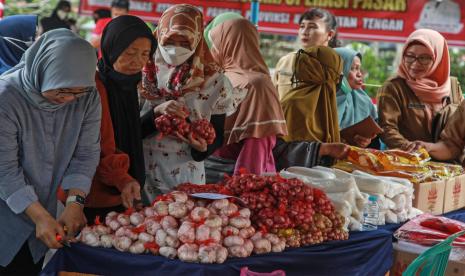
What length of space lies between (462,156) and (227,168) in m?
1.67

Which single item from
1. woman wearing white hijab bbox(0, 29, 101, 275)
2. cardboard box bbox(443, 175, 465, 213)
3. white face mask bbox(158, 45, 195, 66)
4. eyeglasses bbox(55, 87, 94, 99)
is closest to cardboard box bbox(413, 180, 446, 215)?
cardboard box bbox(443, 175, 465, 213)

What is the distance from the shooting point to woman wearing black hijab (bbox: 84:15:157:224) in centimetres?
270

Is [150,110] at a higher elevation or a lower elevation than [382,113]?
higher

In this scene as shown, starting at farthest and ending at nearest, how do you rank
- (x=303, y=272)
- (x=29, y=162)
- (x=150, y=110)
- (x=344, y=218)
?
(x=150, y=110), (x=344, y=218), (x=303, y=272), (x=29, y=162)

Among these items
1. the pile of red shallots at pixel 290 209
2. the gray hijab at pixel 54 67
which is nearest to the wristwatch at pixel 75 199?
the gray hijab at pixel 54 67

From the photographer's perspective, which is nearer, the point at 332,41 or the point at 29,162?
the point at 29,162

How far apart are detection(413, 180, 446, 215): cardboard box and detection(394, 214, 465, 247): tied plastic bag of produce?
0.32 metres

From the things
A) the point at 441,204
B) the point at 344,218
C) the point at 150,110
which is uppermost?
the point at 150,110

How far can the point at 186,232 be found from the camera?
2.36 meters

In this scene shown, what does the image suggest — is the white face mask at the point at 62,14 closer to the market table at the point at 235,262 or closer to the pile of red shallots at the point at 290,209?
the pile of red shallots at the point at 290,209

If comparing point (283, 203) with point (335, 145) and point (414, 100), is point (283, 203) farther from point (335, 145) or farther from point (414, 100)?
point (414, 100)

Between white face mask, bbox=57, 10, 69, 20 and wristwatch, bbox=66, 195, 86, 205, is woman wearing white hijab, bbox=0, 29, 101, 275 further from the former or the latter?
white face mask, bbox=57, 10, 69, 20

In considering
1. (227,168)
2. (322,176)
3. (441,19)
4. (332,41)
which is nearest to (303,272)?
(322,176)

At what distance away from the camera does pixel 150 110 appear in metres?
3.22
